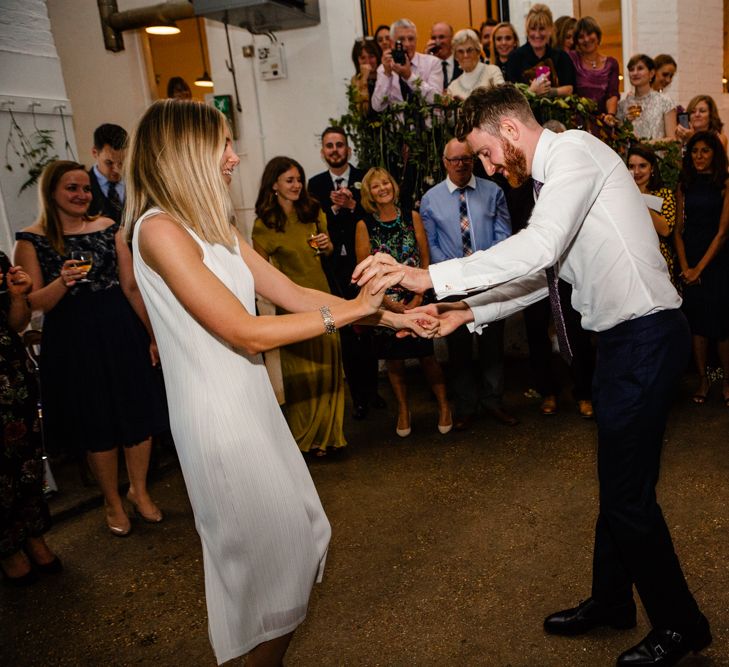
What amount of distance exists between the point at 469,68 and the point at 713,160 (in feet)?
7.62

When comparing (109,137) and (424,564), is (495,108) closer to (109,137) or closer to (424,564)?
(424,564)

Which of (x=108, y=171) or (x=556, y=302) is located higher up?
(x=108, y=171)

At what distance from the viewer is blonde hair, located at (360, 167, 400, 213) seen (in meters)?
4.45

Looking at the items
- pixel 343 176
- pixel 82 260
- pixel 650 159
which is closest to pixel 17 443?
pixel 82 260

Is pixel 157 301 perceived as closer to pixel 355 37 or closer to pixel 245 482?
pixel 245 482

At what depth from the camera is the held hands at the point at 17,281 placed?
9.78 ft

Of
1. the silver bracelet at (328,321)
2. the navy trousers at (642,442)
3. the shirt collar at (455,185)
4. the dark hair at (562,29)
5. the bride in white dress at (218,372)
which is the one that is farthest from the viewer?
the dark hair at (562,29)

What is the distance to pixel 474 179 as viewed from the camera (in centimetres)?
448

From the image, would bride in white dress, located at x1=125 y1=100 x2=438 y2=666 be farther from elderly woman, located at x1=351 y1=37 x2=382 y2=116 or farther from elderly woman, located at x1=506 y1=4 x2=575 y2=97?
elderly woman, located at x1=506 y1=4 x2=575 y2=97

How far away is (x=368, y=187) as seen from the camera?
4.47 m

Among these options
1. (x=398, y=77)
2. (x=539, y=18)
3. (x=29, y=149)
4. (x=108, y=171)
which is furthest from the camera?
(x=539, y=18)

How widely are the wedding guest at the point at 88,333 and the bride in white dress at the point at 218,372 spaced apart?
1.75 meters

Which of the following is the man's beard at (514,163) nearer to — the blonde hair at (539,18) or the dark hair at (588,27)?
the blonde hair at (539,18)

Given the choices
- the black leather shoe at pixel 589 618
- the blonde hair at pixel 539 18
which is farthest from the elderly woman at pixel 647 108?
the black leather shoe at pixel 589 618
